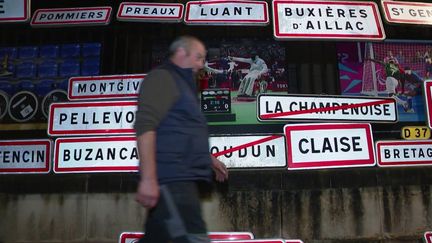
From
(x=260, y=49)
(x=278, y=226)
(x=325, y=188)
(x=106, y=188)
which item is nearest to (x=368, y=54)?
(x=260, y=49)

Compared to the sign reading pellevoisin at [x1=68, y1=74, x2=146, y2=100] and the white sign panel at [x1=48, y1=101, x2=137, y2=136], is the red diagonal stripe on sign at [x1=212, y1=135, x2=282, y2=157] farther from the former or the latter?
the sign reading pellevoisin at [x1=68, y1=74, x2=146, y2=100]

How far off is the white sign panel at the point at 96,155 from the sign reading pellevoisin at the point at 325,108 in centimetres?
140

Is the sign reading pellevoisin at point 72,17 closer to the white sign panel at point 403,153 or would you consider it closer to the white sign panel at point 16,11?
the white sign panel at point 16,11

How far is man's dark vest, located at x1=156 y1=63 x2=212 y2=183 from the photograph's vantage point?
1.93 meters

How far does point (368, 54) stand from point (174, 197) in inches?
248

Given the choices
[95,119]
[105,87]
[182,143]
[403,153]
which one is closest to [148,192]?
[182,143]

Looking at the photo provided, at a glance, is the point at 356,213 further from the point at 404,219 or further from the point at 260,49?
the point at 260,49

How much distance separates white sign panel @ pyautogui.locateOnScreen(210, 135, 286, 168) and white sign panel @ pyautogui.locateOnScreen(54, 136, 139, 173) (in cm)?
87

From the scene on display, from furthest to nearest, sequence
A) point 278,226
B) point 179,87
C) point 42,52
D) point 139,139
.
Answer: point 42,52 → point 278,226 → point 179,87 → point 139,139

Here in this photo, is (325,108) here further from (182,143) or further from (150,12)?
(182,143)

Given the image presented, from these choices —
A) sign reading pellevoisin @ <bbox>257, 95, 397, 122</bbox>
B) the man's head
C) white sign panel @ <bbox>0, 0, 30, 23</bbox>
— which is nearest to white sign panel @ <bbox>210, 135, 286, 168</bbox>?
sign reading pellevoisin @ <bbox>257, 95, 397, 122</bbox>

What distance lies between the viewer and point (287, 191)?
5102mm

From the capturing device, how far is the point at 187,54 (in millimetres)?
2152

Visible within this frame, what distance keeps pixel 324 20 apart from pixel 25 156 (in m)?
3.48
